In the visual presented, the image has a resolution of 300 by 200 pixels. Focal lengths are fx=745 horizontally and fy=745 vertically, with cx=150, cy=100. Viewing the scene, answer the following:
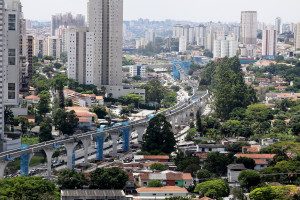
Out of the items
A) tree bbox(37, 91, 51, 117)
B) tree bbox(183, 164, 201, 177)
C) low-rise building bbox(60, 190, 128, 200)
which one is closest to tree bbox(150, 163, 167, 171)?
tree bbox(183, 164, 201, 177)

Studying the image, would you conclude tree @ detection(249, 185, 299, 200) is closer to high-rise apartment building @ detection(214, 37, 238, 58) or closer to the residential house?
the residential house

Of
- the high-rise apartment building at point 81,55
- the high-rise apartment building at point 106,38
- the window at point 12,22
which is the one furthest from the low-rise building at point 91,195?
the high-rise apartment building at point 106,38

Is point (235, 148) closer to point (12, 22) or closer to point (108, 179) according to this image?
point (108, 179)

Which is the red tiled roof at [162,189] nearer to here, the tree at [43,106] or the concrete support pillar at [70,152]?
the concrete support pillar at [70,152]

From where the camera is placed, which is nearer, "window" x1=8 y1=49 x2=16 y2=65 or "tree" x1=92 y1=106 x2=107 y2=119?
"window" x1=8 y1=49 x2=16 y2=65

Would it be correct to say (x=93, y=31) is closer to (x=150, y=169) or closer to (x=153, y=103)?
(x=153, y=103)

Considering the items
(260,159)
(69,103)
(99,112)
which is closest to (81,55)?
(69,103)
